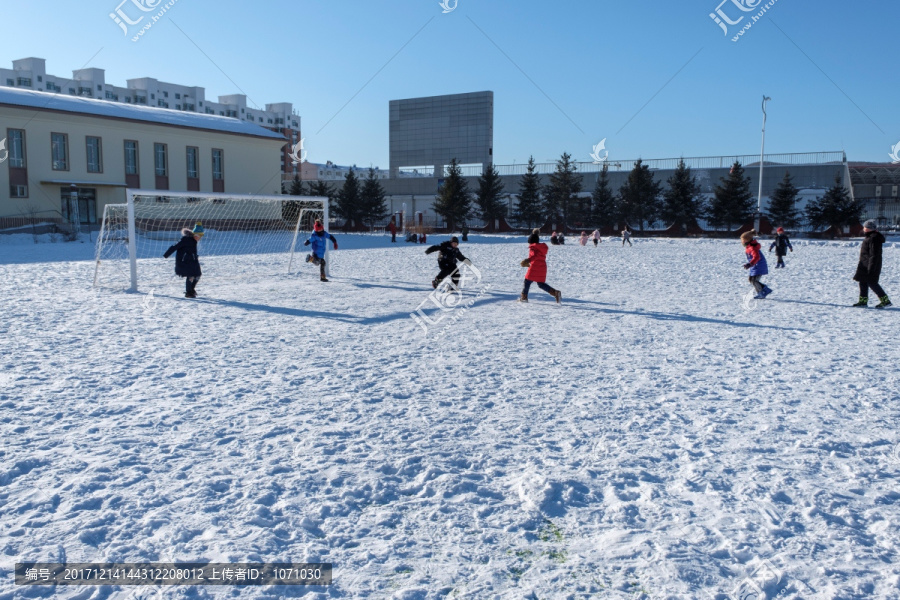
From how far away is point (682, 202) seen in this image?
151ft

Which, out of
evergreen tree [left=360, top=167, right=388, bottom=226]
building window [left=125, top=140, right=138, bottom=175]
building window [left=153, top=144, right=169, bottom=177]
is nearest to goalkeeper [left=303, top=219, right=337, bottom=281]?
building window [left=125, top=140, right=138, bottom=175]

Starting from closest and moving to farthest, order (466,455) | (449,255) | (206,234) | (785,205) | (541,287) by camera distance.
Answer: (466,455), (541,287), (449,255), (206,234), (785,205)

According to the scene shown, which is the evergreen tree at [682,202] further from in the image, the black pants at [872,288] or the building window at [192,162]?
the black pants at [872,288]

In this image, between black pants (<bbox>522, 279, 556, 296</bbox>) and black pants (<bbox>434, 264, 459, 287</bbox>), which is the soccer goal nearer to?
black pants (<bbox>434, 264, 459, 287</bbox>)

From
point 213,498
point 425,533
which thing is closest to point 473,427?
point 425,533

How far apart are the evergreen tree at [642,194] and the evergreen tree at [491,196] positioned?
30.5 feet

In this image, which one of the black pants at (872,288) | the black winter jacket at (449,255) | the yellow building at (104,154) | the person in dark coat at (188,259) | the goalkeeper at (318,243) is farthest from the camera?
Result: the yellow building at (104,154)

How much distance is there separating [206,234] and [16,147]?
11764 mm

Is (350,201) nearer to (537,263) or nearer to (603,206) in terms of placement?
(603,206)

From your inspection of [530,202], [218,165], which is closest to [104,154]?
[218,165]

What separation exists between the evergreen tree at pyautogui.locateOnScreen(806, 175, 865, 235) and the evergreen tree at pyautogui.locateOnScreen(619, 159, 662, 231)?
9962mm

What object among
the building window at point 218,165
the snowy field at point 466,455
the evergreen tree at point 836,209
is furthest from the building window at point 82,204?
the evergreen tree at point 836,209

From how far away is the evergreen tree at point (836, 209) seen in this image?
40.9m

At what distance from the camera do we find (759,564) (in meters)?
3.12
